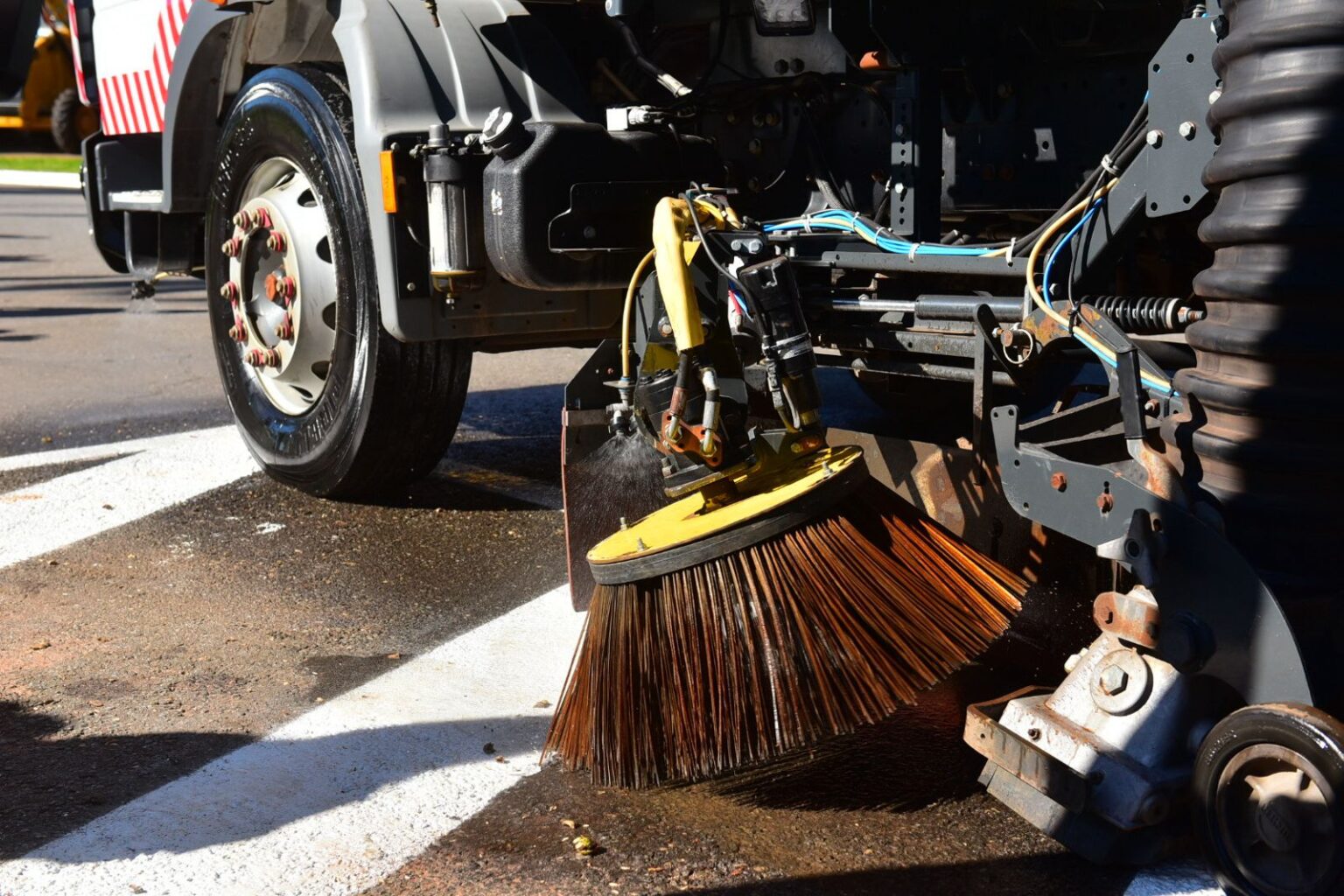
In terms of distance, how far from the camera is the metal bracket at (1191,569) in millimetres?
2164

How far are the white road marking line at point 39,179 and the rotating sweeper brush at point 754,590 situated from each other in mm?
18733

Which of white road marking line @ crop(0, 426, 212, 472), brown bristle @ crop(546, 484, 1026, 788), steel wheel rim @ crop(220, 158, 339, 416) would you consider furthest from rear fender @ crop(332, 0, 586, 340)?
white road marking line @ crop(0, 426, 212, 472)

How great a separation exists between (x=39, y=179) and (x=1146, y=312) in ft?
67.8

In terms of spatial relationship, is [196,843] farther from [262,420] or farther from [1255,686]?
[262,420]

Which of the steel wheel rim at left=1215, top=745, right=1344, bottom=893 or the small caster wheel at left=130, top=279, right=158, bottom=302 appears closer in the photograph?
the steel wheel rim at left=1215, top=745, right=1344, bottom=893

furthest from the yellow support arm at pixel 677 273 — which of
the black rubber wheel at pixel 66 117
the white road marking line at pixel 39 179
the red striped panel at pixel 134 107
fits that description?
the black rubber wheel at pixel 66 117

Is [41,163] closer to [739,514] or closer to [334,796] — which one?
[334,796]

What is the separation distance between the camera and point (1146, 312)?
8.24ft

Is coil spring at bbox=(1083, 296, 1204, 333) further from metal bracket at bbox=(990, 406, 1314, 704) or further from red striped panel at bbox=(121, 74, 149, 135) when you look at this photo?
red striped panel at bbox=(121, 74, 149, 135)

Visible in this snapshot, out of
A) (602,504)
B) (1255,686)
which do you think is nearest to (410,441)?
(602,504)

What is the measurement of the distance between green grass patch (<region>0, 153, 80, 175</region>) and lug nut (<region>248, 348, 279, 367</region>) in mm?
18337

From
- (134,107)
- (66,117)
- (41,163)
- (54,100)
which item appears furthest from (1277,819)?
(54,100)

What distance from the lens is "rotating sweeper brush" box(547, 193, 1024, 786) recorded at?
Answer: 2.51 meters

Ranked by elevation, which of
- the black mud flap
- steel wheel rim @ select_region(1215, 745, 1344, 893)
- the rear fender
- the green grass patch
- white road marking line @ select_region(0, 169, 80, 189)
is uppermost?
the green grass patch
